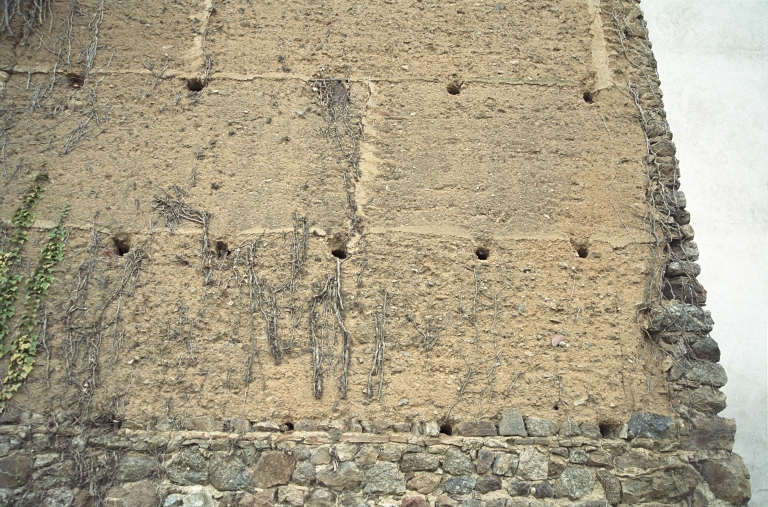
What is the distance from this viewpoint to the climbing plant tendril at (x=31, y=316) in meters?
3.44

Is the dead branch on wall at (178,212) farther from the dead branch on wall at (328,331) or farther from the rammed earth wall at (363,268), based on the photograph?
the dead branch on wall at (328,331)

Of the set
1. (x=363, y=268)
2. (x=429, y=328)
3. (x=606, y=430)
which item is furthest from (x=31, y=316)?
(x=606, y=430)

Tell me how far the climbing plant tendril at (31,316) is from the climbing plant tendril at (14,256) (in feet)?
0.23

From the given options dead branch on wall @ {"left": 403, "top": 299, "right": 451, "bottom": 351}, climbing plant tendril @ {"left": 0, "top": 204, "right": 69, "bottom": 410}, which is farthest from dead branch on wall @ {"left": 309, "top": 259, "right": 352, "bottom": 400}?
climbing plant tendril @ {"left": 0, "top": 204, "right": 69, "bottom": 410}

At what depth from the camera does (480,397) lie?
11.6ft

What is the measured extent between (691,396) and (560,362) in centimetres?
79

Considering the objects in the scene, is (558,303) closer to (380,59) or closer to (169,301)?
(380,59)

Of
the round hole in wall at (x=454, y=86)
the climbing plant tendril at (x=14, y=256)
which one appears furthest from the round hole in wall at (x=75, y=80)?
the round hole in wall at (x=454, y=86)

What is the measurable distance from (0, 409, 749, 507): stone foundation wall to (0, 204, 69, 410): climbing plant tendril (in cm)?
22

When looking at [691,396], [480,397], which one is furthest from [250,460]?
[691,396]

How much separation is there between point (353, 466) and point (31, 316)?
206 centimetres

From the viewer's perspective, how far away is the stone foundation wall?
331 centimetres

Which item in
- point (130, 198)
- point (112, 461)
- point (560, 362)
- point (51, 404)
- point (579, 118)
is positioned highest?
point (579, 118)

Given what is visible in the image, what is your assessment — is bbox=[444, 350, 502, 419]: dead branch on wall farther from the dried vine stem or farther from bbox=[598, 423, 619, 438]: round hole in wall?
bbox=[598, 423, 619, 438]: round hole in wall
